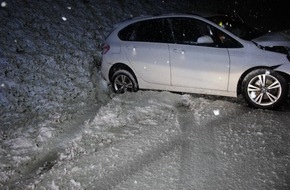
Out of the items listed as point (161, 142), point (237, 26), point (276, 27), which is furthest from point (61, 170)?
point (276, 27)

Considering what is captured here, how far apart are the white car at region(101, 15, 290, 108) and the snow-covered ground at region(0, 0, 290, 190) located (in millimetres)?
311

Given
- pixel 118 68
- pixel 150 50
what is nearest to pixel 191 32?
pixel 150 50

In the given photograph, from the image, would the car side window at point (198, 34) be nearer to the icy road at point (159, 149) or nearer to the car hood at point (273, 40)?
the car hood at point (273, 40)

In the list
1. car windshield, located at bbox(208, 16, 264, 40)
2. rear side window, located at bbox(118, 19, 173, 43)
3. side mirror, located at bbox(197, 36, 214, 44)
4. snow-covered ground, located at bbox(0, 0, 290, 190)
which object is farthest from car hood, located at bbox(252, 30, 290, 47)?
rear side window, located at bbox(118, 19, 173, 43)

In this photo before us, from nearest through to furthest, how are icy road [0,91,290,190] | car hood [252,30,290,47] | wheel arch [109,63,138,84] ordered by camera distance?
icy road [0,91,290,190] → car hood [252,30,290,47] → wheel arch [109,63,138,84]

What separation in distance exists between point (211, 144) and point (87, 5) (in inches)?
361

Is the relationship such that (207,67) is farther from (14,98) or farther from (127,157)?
(14,98)

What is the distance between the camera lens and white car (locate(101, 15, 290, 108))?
17.7 feet

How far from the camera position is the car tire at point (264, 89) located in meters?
5.32

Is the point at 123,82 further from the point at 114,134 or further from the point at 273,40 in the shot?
the point at 273,40

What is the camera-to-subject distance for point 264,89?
545 centimetres

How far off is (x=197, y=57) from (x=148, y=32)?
1.28m

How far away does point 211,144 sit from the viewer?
4.64 metres

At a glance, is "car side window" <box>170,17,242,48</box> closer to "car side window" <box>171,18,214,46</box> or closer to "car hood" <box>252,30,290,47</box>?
"car side window" <box>171,18,214,46</box>
